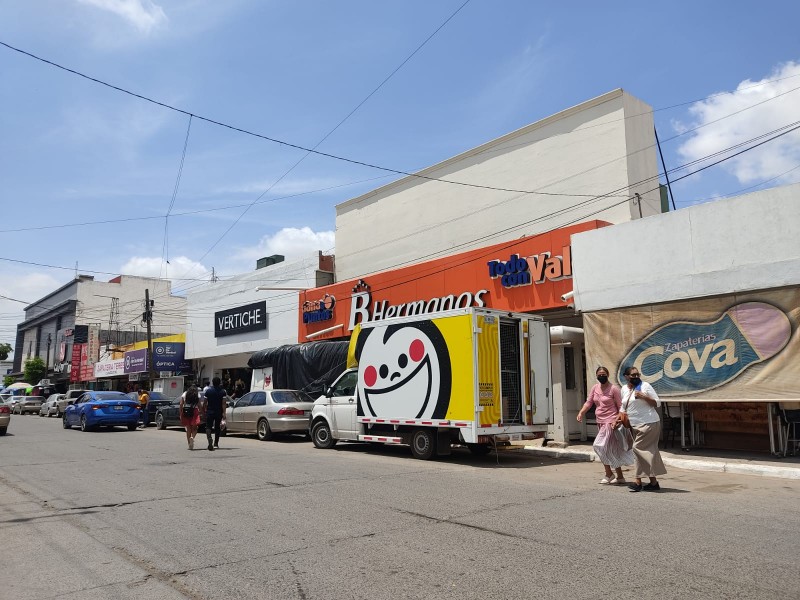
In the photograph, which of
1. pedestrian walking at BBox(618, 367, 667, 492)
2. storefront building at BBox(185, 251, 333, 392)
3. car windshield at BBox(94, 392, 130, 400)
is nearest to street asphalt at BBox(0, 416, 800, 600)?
pedestrian walking at BBox(618, 367, 667, 492)

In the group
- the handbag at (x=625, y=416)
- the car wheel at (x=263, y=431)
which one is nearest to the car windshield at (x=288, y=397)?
the car wheel at (x=263, y=431)

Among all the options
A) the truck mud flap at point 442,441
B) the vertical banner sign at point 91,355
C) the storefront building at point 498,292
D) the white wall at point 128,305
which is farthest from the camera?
the white wall at point 128,305

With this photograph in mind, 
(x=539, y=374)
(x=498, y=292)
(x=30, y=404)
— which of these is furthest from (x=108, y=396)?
(x=30, y=404)

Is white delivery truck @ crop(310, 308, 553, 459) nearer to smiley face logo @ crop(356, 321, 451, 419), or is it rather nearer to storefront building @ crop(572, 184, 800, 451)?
smiley face logo @ crop(356, 321, 451, 419)

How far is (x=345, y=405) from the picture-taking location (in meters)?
14.8

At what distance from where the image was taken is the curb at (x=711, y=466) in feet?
34.0

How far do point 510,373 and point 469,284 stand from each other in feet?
24.4

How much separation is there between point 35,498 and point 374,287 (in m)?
15.7

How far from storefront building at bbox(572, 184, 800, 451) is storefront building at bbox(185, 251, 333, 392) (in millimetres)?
15728

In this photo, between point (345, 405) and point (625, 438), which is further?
point (345, 405)

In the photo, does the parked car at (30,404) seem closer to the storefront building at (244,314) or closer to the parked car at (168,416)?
the storefront building at (244,314)

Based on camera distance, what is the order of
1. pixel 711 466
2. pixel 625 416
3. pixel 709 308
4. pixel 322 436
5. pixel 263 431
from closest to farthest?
pixel 625 416 → pixel 711 466 → pixel 709 308 → pixel 322 436 → pixel 263 431

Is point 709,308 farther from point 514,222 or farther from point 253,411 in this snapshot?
point 253,411

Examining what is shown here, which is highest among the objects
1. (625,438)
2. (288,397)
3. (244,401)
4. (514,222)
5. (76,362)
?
(514,222)
